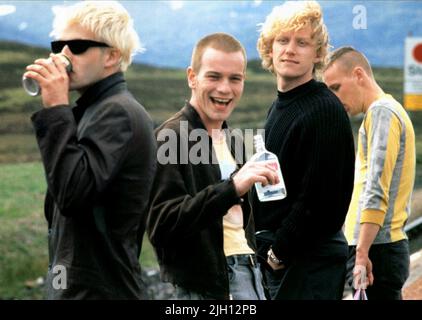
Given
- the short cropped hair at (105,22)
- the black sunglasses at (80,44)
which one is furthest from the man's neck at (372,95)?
the black sunglasses at (80,44)

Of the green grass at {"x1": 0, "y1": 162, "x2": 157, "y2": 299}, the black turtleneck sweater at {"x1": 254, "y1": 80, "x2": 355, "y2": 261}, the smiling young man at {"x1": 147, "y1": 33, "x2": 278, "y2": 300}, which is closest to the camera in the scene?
the smiling young man at {"x1": 147, "y1": 33, "x2": 278, "y2": 300}

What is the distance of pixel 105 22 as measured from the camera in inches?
114

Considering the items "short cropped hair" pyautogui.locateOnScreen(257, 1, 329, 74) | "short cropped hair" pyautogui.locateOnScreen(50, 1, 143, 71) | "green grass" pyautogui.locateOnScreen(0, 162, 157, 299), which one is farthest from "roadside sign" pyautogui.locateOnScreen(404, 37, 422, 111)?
"short cropped hair" pyautogui.locateOnScreen(50, 1, 143, 71)

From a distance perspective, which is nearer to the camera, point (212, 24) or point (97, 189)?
point (97, 189)

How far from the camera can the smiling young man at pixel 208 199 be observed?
2982 millimetres

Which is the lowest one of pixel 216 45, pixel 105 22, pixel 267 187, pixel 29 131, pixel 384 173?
pixel 29 131

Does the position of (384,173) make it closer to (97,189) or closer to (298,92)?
(298,92)

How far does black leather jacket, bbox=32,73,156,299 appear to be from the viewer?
2.65 m

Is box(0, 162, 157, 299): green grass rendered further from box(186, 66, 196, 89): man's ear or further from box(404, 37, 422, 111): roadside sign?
box(186, 66, 196, 89): man's ear

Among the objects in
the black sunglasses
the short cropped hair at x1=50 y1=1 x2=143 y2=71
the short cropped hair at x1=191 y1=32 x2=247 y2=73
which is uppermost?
the short cropped hair at x1=50 y1=1 x2=143 y2=71

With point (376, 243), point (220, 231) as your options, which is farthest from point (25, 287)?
point (220, 231)

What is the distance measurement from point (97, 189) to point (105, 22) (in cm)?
56

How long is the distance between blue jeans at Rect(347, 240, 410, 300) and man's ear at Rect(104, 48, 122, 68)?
1.71 meters

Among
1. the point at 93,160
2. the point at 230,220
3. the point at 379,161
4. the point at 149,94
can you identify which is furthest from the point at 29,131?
the point at 93,160
